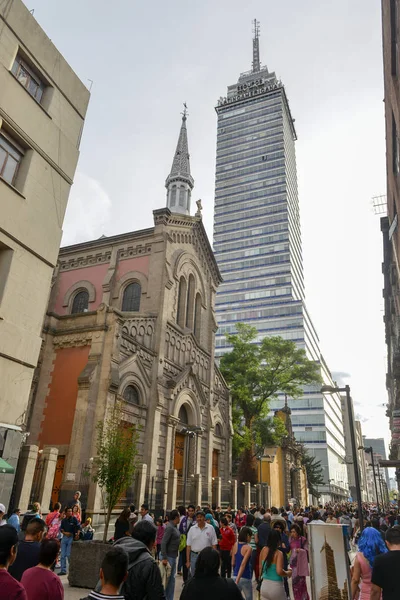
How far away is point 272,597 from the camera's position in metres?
5.35

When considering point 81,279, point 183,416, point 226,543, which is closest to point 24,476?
point 226,543

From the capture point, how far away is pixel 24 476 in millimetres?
11391

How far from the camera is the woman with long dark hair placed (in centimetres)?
538

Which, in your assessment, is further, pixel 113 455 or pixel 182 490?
pixel 182 490

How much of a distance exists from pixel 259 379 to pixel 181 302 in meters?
10.9

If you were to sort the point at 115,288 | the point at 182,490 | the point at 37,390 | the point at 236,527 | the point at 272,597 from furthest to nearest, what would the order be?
the point at 115,288 → the point at 182,490 → the point at 37,390 → the point at 236,527 → the point at 272,597

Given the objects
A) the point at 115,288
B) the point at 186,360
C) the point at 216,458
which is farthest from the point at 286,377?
the point at 115,288

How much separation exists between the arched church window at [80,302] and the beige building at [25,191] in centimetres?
1395

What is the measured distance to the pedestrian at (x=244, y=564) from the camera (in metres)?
6.66

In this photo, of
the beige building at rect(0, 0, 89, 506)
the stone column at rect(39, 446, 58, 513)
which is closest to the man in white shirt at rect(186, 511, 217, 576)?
the beige building at rect(0, 0, 89, 506)

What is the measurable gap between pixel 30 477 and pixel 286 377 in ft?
83.5

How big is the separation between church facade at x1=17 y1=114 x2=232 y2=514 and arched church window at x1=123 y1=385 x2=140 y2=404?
0.29 ft

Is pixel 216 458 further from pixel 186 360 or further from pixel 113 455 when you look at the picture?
pixel 113 455

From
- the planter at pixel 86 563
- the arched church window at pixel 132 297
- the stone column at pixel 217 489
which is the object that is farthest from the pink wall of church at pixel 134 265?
the planter at pixel 86 563
